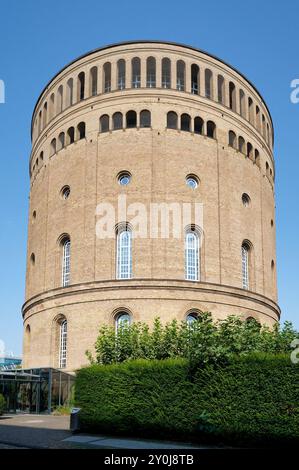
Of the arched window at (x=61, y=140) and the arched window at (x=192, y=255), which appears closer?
the arched window at (x=192, y=255)

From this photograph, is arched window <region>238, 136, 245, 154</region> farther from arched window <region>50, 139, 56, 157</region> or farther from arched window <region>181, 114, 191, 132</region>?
arched window <region>50, 139, 56, 157</region>

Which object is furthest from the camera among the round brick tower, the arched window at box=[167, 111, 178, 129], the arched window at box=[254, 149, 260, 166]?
the arched window at box=[254, 149, 260, 166]

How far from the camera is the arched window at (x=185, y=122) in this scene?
34731 millimetres

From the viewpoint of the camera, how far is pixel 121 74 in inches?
1432

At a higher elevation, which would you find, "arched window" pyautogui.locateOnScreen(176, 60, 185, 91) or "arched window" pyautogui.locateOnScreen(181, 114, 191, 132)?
"arched window" pyautogui.locateOnScreen(176, 60, 185, 91)

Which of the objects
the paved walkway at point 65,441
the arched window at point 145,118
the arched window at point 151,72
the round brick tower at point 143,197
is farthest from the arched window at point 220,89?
the paved walkway at point 65,441

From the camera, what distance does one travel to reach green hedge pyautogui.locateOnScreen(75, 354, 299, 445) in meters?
16.0

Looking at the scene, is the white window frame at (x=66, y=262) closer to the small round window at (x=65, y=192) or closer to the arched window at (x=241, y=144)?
the small round window at (x=65, y=192)

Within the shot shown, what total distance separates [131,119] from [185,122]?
342cm

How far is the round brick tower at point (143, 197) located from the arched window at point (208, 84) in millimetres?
65

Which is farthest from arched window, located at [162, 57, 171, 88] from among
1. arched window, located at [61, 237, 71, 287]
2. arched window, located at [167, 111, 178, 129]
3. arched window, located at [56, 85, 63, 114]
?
arched window, located at [61, 237, 71, 287]

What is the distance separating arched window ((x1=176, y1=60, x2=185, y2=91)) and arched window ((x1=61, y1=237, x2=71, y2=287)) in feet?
39.5
